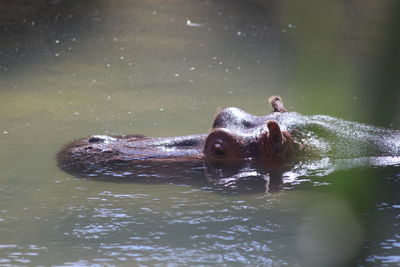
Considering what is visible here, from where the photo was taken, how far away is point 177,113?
7238 millimetres

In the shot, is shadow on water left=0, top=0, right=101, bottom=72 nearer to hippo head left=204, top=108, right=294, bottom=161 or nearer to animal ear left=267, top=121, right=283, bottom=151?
hippo head left=204, top=108, right=294, bottom=161

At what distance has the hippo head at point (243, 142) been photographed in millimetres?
5043

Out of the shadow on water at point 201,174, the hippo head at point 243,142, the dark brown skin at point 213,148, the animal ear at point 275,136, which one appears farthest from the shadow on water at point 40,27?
the animal ear at point 275,136

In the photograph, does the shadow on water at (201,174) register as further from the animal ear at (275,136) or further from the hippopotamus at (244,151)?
the animal ear at (275,136)

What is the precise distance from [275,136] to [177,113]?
2.37m

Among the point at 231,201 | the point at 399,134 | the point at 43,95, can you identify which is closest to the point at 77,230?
the point at 231,201

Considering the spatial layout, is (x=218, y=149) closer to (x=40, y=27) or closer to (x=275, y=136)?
(x=275, y=136)

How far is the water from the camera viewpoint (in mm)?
4172

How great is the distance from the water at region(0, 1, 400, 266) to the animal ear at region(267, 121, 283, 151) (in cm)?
27

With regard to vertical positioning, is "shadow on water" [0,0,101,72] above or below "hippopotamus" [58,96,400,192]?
above

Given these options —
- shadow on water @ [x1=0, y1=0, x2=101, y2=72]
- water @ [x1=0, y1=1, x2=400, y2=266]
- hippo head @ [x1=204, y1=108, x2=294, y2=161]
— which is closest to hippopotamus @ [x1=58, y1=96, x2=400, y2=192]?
hippo head @ [x1=204, y1=108, x2=294, y2=161]

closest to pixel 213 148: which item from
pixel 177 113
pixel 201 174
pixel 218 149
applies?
pixel 218 149

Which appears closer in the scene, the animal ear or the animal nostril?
the animal ear

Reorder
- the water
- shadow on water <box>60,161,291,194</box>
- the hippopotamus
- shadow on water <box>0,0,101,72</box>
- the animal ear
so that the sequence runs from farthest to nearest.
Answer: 1. shadow on water <box>0,0,101,72</box>
2. the hippopotamus
3. shadow on water <box>60,161,291,194</box>
4. the animal ear
5. the water
